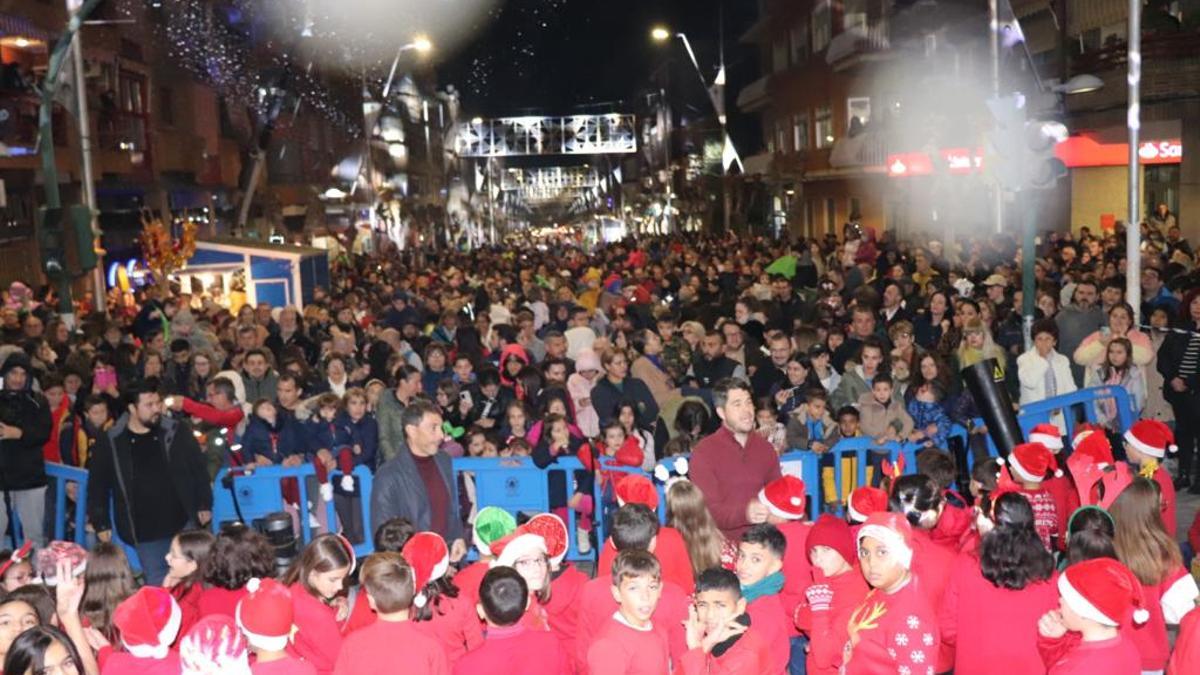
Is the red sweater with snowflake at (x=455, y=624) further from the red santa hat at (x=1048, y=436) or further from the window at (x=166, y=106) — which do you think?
the window at (x=166, y=106)

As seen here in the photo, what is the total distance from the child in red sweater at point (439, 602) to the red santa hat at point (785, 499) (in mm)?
1594

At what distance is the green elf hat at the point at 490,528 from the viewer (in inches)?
247

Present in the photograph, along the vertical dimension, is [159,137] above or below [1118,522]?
above

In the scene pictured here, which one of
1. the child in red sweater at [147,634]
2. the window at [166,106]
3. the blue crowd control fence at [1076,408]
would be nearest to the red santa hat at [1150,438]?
the blue crowd control fence at [1076,408]

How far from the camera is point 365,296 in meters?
22.2

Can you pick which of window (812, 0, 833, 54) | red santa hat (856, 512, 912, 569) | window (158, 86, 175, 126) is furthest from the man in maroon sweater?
window (812, 0, 833, 54)

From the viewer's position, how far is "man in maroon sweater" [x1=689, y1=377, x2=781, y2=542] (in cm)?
765

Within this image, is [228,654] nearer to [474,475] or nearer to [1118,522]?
[1118,522]

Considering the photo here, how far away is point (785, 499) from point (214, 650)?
303cm

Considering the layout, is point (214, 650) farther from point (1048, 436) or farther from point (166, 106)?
point (166, 106)

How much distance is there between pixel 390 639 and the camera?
5.38 meters

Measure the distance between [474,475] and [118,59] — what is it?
24.0 meters

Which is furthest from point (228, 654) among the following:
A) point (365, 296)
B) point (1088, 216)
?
point (1088, 216)

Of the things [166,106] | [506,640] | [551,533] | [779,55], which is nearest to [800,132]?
[779,55]
